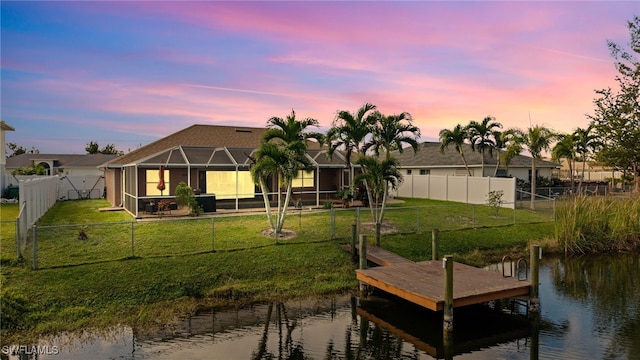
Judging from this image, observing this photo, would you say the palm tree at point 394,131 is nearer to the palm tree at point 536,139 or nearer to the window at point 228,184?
the window at point 228,184

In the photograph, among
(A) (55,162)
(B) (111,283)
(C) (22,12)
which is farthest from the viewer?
(A) (55,162)

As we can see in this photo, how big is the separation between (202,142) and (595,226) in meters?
21.8

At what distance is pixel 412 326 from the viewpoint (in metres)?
9.34

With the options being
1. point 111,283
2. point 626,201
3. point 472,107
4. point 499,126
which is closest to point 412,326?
point 111,283

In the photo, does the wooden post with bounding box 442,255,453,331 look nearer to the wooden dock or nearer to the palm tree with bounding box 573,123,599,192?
the wooden dock

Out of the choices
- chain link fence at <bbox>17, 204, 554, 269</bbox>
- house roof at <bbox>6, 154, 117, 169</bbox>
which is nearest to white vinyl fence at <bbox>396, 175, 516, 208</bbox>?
chain link fence at <bbox>17, 204, 554, 269</bbox>

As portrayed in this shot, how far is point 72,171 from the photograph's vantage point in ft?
147

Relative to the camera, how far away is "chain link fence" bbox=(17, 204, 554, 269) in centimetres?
1214

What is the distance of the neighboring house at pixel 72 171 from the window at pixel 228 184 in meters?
14.7

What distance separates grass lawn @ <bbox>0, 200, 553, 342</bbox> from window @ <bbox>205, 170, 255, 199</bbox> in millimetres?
4790

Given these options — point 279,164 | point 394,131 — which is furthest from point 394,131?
point 279,164

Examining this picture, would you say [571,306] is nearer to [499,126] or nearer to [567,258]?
[567,258]

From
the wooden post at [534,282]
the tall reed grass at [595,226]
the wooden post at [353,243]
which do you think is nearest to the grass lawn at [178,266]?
the wooden post at [353,243]

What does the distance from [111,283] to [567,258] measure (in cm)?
1591
